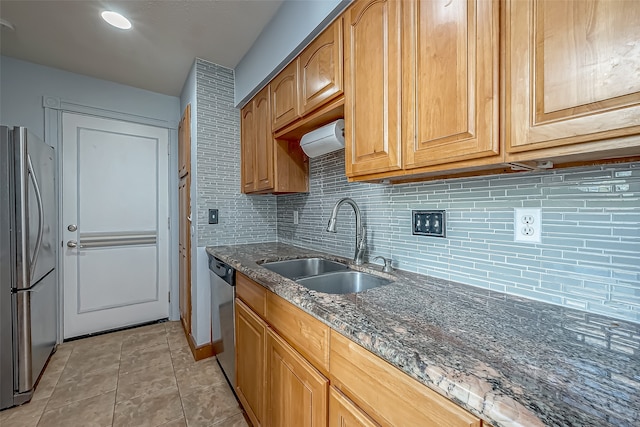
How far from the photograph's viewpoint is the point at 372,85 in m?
1.09

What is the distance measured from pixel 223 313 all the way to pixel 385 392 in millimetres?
1458

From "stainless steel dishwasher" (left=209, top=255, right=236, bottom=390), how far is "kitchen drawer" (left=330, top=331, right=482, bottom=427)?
101 cm

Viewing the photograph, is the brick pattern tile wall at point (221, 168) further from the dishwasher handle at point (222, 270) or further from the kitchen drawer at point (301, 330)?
the kitchen drawer at point (301, 330)

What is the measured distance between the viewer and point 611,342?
63cm

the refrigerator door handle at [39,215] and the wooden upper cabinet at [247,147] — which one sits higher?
the wooden upper cabinet at [247,147]

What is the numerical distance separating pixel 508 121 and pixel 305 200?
1.59 meters

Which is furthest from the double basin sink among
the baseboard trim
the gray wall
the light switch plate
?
the gray wall

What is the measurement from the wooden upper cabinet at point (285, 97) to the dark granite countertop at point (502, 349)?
1107 millimetres

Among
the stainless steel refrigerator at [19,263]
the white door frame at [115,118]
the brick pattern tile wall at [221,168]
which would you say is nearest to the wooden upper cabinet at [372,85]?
the brick pattern tile wall at [221,168]

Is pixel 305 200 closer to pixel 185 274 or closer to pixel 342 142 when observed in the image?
pixel 342 142

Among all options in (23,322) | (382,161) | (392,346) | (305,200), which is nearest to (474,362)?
(392,346)

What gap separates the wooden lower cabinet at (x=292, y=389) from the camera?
2.97ft

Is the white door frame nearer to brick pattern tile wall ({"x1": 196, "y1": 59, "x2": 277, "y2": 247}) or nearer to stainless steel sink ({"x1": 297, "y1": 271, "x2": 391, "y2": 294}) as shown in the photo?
brick pattern tile wall ({"x1": 196, "y1": 59, "x2": 277, "y2": 247})

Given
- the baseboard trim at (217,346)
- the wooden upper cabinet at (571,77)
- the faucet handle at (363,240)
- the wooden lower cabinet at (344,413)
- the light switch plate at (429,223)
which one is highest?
the wooden upper cabinet at (571,77)
